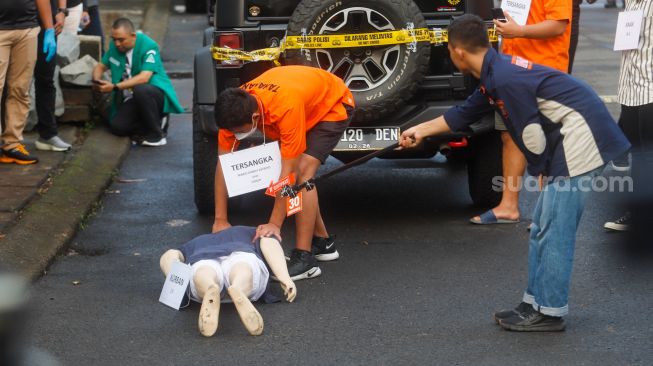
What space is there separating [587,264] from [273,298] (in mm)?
1834

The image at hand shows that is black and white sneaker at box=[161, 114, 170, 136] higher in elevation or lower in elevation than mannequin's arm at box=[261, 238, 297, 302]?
Result: lower

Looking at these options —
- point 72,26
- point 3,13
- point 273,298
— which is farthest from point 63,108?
point 273,298

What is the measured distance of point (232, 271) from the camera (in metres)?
5.21

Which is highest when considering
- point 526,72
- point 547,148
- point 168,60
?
point 526,72

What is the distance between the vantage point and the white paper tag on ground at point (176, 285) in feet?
16.9

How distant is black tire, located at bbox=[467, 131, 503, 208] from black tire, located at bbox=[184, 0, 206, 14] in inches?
488

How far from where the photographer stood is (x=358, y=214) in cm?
739

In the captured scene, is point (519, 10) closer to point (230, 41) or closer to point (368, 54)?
point (368, 54)

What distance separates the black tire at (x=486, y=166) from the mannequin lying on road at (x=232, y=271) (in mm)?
2176

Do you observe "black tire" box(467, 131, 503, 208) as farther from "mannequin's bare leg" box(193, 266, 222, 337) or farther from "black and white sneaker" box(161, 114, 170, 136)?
"black and white sneaker" box(161, 114, 170, 136)

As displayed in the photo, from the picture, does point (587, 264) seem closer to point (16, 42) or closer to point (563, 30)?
point (563, 30)

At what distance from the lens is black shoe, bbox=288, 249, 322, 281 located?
5.83 m

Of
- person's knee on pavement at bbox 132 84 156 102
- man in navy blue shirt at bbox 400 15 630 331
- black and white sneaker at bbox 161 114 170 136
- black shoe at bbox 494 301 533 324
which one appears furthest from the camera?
black and white sneaker at bbox 161 114 170 136

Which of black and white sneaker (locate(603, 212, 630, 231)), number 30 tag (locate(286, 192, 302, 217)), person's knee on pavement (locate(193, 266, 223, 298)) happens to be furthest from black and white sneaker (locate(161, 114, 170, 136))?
person's knee on pavement (locate(193, 266, 223, 298))
